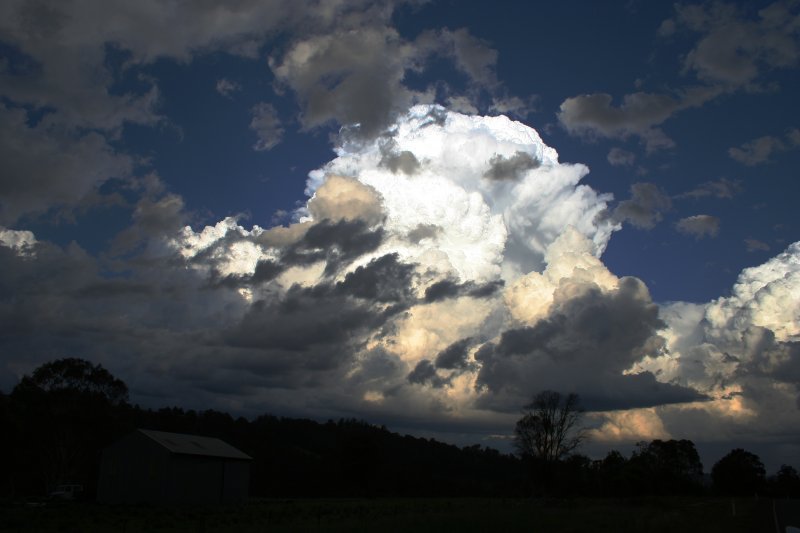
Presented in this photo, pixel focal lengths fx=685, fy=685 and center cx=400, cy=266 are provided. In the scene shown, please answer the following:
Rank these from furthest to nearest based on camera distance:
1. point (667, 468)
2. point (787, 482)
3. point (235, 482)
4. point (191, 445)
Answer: point (787, 482), point (667, 468), point (235, 482), point (191, 445)

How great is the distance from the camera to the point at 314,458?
128000 mm

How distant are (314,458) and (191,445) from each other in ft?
233

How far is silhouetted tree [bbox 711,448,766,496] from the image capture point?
131 meters

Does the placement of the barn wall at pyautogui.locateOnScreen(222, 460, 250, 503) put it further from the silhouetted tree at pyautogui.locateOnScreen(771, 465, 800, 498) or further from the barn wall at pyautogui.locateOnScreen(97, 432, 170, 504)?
Result: the silhouetted tree at pyautogui.locateOnScreen(771, 465, 800, 498)

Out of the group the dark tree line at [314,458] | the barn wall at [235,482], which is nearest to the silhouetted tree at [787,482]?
the dark tree line at [314,458]

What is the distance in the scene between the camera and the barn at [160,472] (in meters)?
54.6

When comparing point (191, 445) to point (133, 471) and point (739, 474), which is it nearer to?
point (133, 471)

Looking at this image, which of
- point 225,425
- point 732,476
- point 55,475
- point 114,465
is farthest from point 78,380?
point 732,476

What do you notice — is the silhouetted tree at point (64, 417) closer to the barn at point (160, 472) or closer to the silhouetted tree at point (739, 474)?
the barn at point (160, 472)

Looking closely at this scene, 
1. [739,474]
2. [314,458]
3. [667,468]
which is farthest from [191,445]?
[739,474]

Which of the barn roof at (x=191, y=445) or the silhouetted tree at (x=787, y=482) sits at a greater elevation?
the barn roof at (x=191, y=445)

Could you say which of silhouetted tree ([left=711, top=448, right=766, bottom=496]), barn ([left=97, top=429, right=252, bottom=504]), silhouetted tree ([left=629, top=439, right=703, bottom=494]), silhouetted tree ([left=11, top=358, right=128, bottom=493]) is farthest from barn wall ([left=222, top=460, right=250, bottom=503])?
silhouetted tree ([left=711, top=448, right=766, bottom=496])

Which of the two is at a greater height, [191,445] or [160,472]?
[191,445]

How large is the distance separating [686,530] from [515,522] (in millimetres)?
7477
